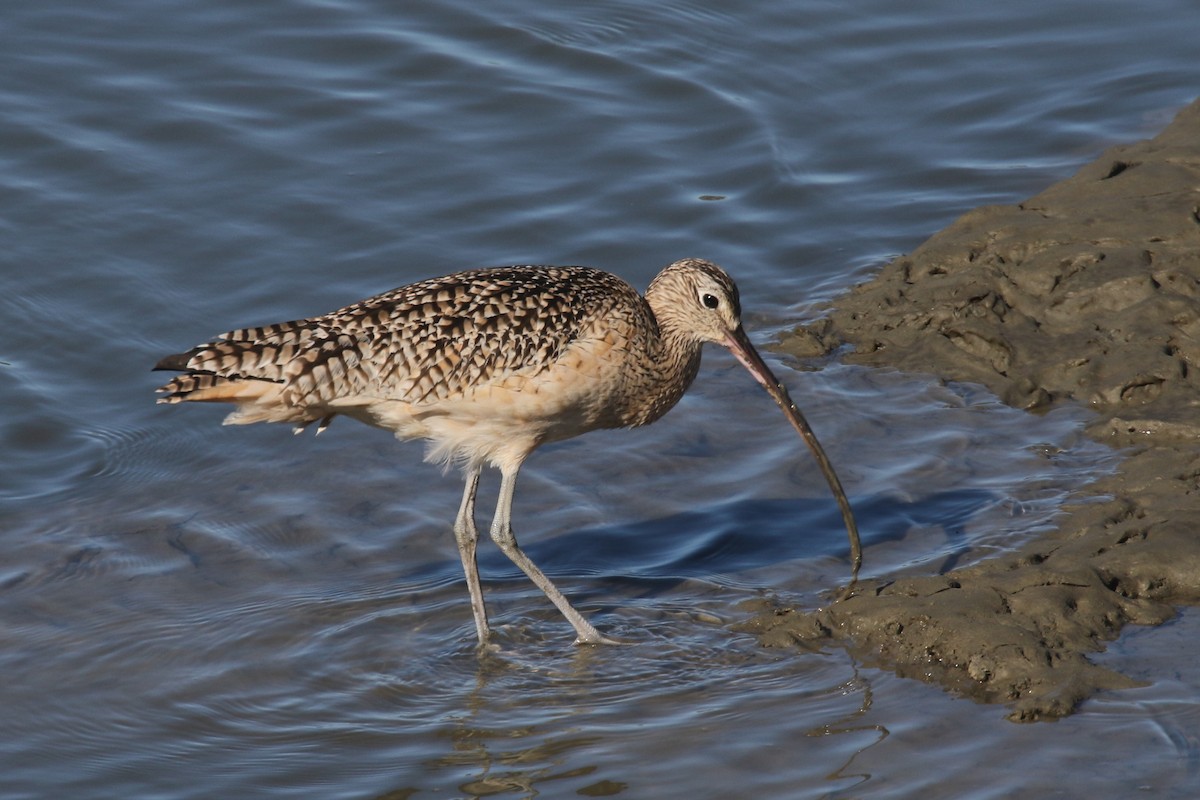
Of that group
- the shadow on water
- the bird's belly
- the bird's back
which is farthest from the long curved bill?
the bird's belly

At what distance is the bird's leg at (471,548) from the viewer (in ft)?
23.2

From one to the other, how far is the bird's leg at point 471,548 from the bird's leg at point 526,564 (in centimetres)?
12

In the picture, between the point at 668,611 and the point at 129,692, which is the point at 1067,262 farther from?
the point at 129,692

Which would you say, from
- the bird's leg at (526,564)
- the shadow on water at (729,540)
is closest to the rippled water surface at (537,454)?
the shadow on water at (729,540)

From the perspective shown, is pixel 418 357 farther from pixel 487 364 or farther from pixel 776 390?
pixel 776 390

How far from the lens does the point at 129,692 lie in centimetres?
667

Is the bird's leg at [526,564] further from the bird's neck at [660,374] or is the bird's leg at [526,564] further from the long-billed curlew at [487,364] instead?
the bird's neck at [660,374]

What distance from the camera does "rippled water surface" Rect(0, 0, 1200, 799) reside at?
19.9 feet

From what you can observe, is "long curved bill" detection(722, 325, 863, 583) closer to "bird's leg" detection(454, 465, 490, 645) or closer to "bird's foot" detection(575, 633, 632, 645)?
"bird's foot" detection(575, 633, 632, 645)

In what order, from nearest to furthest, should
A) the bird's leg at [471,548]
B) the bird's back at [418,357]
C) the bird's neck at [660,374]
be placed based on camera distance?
1. the bird's back at [418,357]
2. the bird's leg at [471,548]
3. the bird's neck at [660,374]

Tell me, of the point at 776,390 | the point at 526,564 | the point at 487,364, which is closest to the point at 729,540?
the point at 776,390

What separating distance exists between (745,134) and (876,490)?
4743mm

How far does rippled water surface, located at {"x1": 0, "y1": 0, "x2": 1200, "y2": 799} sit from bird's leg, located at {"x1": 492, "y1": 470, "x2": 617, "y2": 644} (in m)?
0.12

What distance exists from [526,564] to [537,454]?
144 cm
